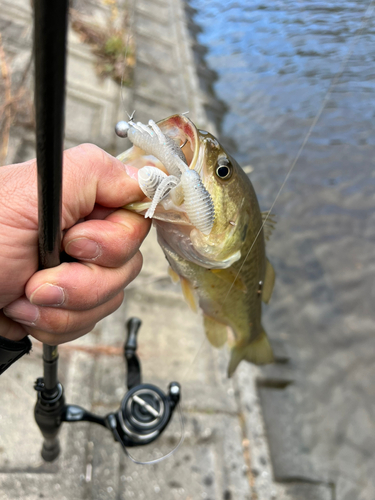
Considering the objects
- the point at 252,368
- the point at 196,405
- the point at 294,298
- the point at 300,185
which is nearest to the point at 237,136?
the point at 300,185

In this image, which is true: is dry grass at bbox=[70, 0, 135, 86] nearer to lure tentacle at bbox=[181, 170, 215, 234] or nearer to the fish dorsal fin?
the fish dorsal fin

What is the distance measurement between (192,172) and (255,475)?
2105mm

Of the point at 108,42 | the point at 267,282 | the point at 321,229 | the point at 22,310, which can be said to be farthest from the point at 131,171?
the point at 108,42

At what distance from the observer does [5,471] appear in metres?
1.87

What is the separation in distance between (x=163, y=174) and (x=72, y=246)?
0.31m

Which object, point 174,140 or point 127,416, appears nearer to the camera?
point 174,140

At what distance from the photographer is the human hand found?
0.90m

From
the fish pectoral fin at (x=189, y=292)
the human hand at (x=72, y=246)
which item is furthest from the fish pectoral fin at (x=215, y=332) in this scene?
the human hand at (x=72, y=246)

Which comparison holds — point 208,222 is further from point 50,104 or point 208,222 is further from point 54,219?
point 50,104

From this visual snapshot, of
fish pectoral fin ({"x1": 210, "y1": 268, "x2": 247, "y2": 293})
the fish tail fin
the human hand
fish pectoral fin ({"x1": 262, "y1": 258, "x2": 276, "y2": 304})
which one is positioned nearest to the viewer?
the human hand

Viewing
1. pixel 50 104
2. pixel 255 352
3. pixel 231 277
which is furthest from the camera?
pixel 255 352

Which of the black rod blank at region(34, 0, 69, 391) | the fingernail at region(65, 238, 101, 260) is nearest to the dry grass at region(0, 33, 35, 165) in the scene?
the fingernail at region(65, 238, 101, 260)

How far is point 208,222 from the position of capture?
3.58ft

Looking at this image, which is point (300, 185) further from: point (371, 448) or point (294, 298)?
point (371, 448)
